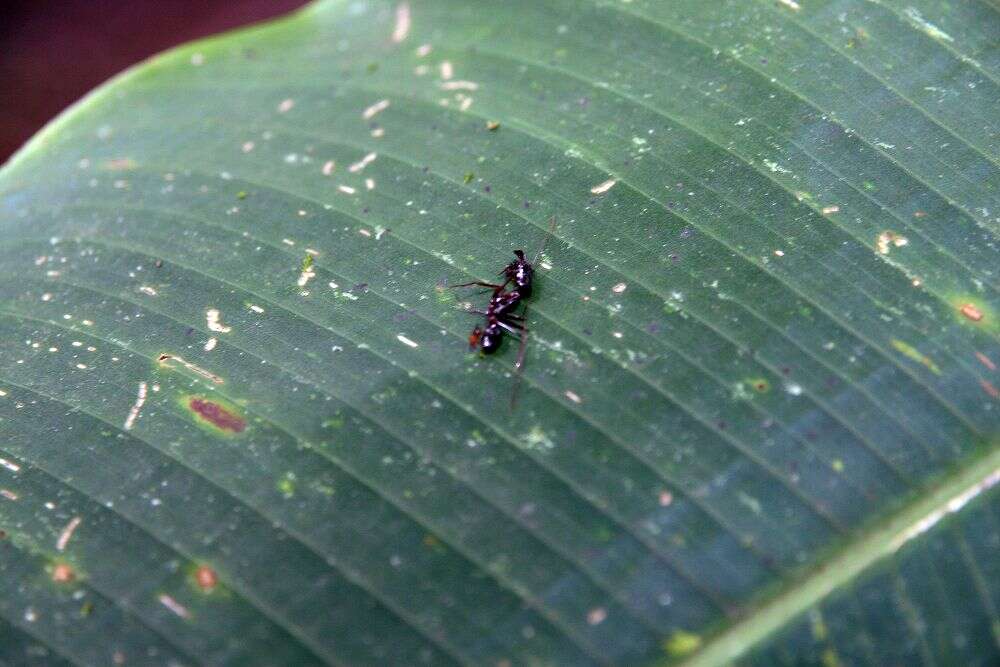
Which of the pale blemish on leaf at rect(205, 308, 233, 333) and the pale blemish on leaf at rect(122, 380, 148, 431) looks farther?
the pale blemish on leaf at rect(205, 308, 233, 333)

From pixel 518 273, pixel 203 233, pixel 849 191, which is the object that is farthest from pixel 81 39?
pixel 849 191

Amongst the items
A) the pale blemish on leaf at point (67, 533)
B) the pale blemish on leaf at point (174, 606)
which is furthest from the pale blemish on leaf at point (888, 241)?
the pale blemish on leaf at point (67, 533)

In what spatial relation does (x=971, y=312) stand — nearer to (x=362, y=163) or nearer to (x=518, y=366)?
(x=518, y=366)

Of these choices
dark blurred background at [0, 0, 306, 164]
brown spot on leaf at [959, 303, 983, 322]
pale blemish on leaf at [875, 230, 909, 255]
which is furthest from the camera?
dark blurred background at [0, 0, 306, 164]

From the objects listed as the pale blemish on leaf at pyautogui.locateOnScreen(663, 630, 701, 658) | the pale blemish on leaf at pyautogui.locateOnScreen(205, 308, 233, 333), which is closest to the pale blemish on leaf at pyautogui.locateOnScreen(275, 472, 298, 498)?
the pale blemish on leaf at pyautogui.locateOnScreen(205, 308, 233, 333)

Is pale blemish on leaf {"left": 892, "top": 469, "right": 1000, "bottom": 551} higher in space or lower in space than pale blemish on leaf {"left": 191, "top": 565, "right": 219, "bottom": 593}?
higher

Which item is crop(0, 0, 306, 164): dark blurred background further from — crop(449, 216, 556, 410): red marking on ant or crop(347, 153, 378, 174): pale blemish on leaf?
crop(449, 216, 556, 410): red marking on ant

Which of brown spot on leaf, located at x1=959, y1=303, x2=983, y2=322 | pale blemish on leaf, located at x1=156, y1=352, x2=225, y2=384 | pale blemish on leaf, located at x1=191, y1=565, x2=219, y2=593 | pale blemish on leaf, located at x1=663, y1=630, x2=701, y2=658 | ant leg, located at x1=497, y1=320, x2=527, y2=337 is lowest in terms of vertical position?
pale blemish on leaf, located at x1=191, y1=565, x2=219, y2=593

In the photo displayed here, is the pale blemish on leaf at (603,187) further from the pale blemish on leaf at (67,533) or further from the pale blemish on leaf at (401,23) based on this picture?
the pale blemish on leaf at (67,533)
